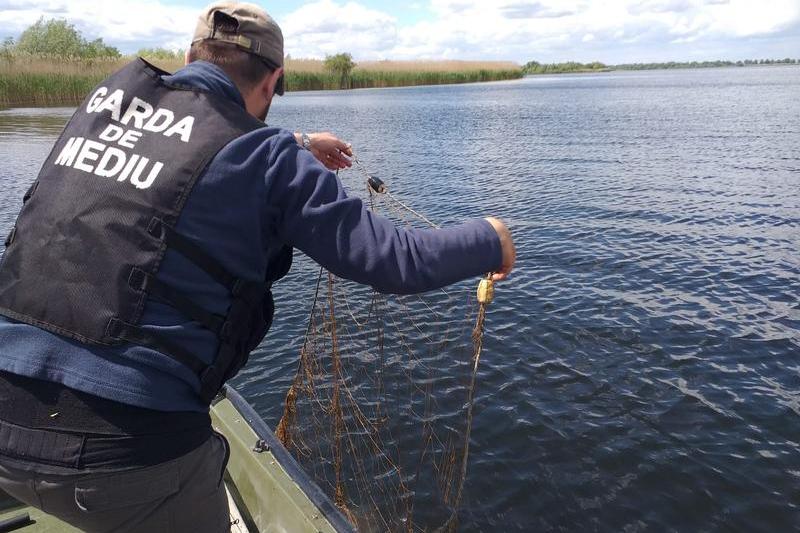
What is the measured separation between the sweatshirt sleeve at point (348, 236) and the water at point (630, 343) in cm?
486

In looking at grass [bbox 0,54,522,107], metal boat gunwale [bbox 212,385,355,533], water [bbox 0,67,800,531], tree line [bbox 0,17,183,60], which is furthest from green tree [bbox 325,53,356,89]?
metal boat gunwale [bbox 212,385,355,533]

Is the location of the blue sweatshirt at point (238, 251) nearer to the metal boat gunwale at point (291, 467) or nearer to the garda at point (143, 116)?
the garda at point (143, 116)

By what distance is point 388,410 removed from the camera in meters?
7.79

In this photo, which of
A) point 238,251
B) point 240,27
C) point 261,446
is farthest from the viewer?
point 261,446

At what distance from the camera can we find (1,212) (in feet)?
51.8

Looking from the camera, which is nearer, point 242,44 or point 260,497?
point 242,44

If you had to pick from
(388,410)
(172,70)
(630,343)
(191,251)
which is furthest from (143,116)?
(172,70)

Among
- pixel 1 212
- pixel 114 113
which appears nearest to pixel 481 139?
pixel 1 212

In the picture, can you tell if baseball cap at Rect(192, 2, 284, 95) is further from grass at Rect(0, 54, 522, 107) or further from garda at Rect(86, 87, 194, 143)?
grass at Rect(0, 54, 522, 107)

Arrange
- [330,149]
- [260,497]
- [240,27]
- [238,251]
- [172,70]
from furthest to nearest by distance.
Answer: [172,70] < [260,497] < [330,149] < [240,27] < [238,251]

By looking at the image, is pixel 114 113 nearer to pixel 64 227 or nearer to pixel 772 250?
pixel 64 227

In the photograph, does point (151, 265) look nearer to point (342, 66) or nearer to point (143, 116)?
point (143, 116)

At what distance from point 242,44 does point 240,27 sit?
0.06 metres

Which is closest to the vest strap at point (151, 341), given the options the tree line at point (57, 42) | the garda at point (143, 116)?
the garda at point (143, 116)
